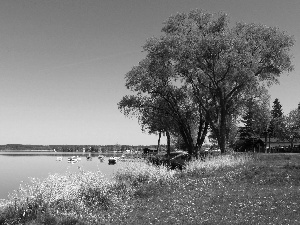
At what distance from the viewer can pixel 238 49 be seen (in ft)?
114

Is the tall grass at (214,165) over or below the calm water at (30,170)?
over

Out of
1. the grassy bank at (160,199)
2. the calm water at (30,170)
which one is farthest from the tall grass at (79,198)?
the calm water at (30,170)

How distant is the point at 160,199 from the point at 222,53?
2305cm

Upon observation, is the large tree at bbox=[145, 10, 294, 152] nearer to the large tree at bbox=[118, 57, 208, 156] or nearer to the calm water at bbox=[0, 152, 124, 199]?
the large tree at bbox=[118, 57, 208, 156]

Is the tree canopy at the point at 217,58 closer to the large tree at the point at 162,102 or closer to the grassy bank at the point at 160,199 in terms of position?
the large tree at the point at 162,102

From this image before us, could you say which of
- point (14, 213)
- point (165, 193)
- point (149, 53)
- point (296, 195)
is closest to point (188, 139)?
point (149, 53)

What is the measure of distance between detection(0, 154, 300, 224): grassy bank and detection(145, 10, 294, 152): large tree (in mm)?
15359

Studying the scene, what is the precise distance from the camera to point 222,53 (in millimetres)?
35406

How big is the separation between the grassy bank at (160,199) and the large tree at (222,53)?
15.4 m

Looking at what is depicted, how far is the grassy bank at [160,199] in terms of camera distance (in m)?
12.5

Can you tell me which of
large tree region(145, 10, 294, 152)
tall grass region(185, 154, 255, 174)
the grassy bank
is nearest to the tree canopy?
large tree region(145, 10, 294, 152)

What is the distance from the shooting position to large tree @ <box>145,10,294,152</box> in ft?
113

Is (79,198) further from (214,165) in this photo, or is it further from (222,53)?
(222,53)

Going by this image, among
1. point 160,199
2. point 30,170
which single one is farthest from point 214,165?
point 30,170
